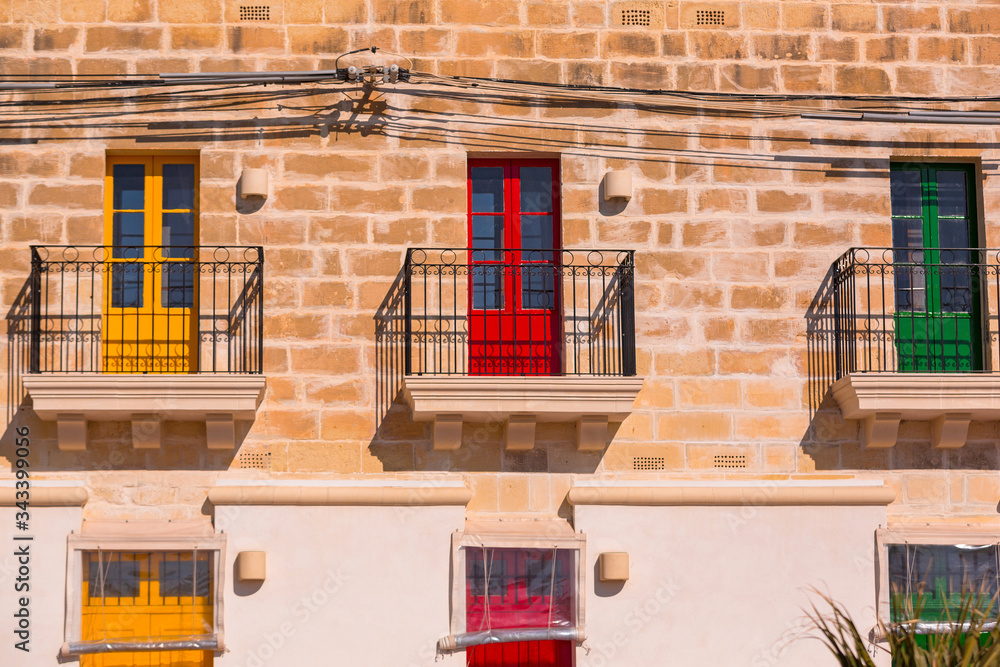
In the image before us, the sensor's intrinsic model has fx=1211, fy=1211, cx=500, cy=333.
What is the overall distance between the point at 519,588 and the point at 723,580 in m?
1.52

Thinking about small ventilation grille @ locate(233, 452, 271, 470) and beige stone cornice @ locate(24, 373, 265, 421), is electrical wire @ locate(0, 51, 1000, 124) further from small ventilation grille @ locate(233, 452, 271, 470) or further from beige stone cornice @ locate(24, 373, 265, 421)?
small ventilation grille @ locate(233, 452, 271, 470)

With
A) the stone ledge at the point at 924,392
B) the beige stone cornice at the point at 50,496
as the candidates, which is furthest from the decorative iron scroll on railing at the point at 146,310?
the stone ledge at the point at 924,392

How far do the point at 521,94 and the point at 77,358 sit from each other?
3.96m

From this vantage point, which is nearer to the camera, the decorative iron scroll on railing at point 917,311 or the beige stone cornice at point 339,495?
the beige stone cornice at point 339,495

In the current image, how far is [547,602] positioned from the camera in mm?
8961

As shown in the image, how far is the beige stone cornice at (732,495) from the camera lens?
903 centimetres

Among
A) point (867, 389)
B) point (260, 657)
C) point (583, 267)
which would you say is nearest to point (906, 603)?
point (867, 389)

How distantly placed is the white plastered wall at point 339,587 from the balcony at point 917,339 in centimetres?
327

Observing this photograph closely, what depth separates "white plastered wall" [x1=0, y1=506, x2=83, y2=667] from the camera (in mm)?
8656

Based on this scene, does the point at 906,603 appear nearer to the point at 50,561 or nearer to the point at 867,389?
the point at 867,389

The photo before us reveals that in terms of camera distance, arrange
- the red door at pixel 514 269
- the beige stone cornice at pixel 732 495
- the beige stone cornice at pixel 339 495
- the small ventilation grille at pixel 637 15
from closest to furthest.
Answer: the beige stone cornice at pixel 339 495, the beige stone cornice at pixel 732 495, the red door at pixel 514 269, the small ventilation grille at pixel 637 15

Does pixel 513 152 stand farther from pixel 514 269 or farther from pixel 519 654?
pixel 519 654

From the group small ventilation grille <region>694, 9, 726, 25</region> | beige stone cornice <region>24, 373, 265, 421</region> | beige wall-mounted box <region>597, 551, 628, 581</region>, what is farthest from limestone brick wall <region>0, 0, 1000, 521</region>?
beige wall-mounted box <region>597, 551, 628, 581</region>

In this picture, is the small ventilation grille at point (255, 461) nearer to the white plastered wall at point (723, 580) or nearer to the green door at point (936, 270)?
the white plastered wall at point (723, 580)
